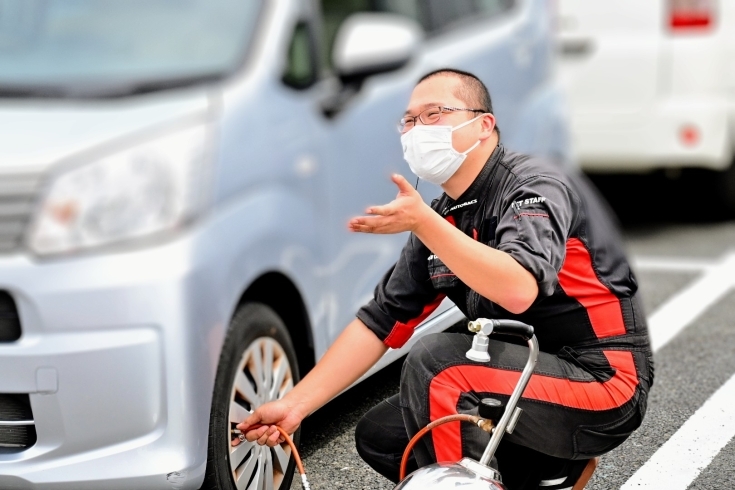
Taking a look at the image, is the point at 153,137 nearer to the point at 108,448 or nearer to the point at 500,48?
the point at 108,448

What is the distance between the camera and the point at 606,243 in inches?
119

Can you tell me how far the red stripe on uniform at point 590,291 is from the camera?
2.78 meters

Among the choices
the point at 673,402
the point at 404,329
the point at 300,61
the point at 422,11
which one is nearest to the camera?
the point at 404,329

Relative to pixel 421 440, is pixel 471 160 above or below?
above

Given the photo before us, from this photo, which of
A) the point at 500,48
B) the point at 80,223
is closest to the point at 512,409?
the point at 80,223

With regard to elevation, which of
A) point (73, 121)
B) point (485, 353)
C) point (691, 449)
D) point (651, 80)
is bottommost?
point (691, 449)

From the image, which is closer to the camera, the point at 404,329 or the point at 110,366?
the point at 110,366

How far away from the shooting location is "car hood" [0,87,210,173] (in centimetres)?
263

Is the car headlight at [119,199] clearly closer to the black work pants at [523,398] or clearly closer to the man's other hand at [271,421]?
the man's other hand at [271,421]

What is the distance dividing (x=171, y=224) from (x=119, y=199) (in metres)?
0.12

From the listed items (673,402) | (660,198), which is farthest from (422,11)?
(660,198)

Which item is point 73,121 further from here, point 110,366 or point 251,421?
point 251,421

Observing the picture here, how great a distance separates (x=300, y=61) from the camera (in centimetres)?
327

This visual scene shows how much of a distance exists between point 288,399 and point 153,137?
71 centimetres
